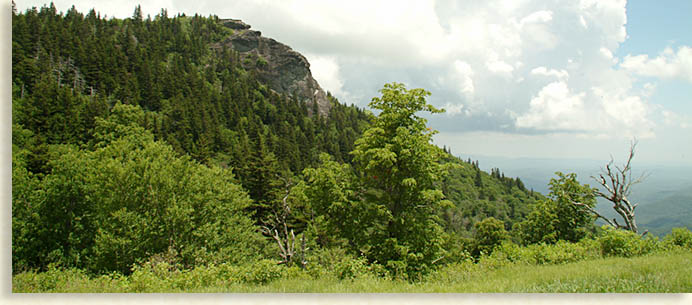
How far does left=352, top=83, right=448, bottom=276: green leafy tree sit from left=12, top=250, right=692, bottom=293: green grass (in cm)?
206

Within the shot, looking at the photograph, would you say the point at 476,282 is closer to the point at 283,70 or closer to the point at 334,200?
the point at 334,200

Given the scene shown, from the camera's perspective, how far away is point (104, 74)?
5797 cm

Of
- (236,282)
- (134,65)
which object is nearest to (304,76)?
(134,65)

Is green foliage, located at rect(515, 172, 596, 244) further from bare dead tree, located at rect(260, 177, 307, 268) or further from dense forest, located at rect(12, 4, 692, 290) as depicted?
bare dead tree, located at rect(260, 177, 307, 268)

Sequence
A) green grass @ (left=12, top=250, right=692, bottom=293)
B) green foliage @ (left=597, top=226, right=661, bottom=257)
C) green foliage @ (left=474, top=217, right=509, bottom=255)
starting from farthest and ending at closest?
1. green foliage @ (left=474, top=217, right=509, bottom=255)
2. green foliage @ (left=597, top=226, right=661, bottom=257)
3. green grass @ (left=12, top=250, right=692, bottom=293)

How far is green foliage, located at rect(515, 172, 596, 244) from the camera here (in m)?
16.7

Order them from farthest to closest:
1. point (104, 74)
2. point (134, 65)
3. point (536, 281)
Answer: point (134, 65)
point (104, 74)
point (536, 281)

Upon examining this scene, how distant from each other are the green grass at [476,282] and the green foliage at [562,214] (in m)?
11.3

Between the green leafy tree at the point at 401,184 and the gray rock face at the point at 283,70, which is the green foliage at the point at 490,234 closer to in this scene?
the green leafy tree at the point at 401,184

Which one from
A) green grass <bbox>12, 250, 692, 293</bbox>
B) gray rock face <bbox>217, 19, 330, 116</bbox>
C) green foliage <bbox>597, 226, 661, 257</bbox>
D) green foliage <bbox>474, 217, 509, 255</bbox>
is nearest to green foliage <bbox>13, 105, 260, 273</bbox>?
green grass <bbox>12, 250, 692, 293</bbox>

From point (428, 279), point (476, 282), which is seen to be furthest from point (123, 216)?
point (476, 282)

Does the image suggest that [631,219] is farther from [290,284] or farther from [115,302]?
[115,302]

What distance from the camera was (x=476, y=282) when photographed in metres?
5.81

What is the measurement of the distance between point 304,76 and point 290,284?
119 m
